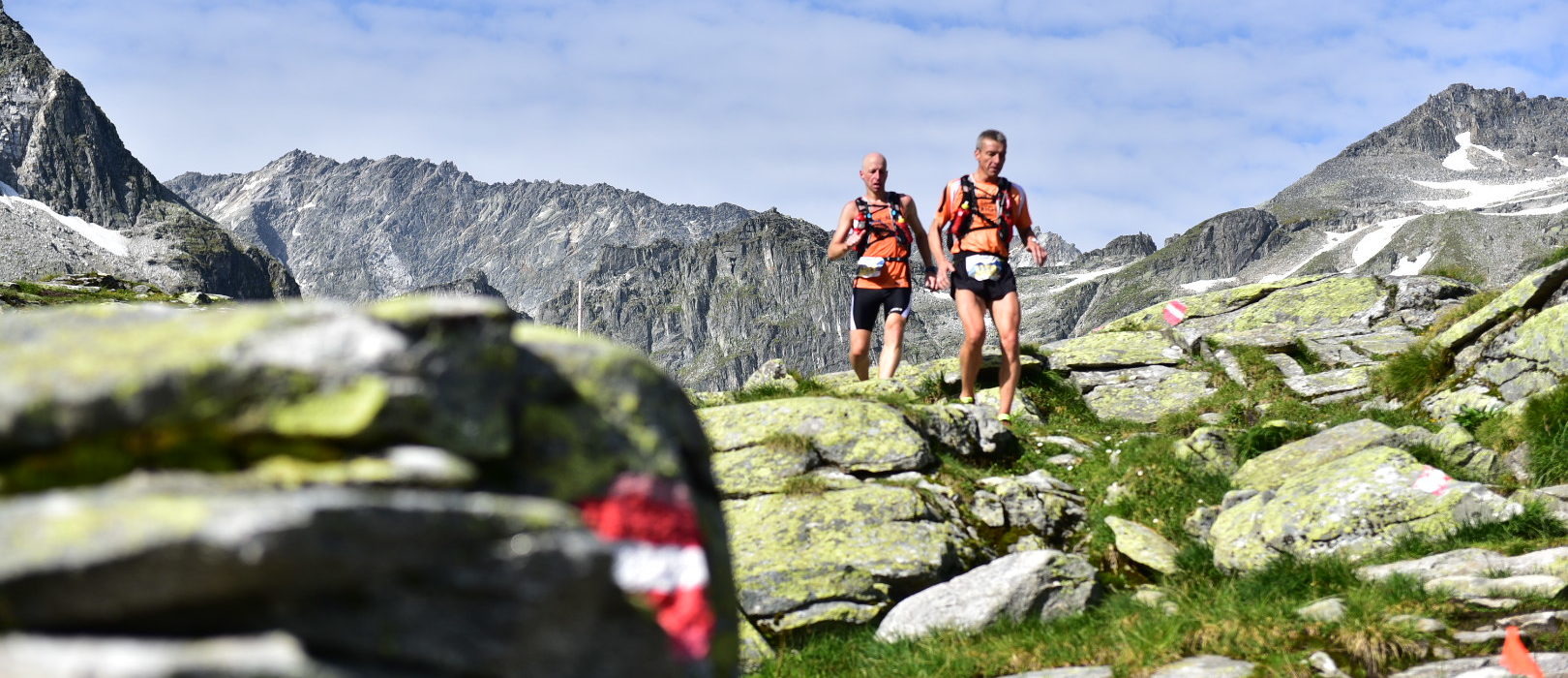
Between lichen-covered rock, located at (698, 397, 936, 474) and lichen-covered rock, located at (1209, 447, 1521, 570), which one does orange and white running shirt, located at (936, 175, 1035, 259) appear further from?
lichen-covered rock, located at (1209, 447, 1521, 570)

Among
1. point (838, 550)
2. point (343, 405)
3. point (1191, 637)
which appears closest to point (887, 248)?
point (838, 550)

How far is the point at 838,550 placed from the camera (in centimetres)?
878

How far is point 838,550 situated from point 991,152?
22.2ft

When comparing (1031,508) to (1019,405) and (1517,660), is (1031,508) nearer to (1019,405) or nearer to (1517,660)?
(1517,660)

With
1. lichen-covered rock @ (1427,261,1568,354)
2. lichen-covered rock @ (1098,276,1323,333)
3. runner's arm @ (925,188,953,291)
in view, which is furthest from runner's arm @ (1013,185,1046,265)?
lichen-covered rock @ (1098,276,1323,333)

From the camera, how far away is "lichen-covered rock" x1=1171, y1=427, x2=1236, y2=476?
11.2 m

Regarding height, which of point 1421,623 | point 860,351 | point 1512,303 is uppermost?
point 1512,303

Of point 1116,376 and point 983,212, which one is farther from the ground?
point 983,212

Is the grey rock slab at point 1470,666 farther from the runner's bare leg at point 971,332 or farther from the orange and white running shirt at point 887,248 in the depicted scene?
the orange and white running shirt at point 887,248

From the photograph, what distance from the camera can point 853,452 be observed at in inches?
421

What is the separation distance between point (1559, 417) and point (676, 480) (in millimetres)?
10233

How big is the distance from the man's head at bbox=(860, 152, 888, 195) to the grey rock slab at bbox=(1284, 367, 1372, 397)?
26.7ft

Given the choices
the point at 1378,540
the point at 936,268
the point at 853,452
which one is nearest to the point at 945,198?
the point at 936,268

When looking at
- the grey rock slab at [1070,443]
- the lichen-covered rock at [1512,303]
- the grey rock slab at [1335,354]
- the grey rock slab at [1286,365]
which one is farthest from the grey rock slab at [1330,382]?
the grey rock slab at [1070,443]
